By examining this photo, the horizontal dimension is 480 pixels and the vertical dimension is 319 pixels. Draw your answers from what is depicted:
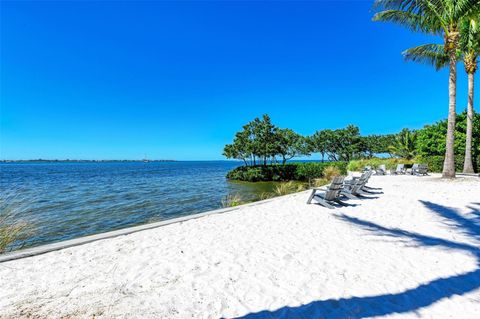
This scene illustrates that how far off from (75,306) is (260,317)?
202 cm

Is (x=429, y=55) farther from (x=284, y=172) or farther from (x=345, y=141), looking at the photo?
(x=345, y=141)

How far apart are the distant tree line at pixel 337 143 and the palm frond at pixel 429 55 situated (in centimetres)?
664

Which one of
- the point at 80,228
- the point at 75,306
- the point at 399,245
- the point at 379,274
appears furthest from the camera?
the point at 80,228

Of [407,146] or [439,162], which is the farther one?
[407,146]

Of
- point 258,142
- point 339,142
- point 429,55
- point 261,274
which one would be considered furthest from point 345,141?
point 261,274

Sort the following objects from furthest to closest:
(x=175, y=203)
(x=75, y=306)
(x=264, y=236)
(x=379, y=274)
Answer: (x=175, y=203) → (x=264, y=236) → (x=379, y=274) → (x=75, y=306)

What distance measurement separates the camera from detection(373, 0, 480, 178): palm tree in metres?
11.3

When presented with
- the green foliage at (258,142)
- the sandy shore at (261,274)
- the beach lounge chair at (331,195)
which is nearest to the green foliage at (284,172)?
the green foliage at (258,142)

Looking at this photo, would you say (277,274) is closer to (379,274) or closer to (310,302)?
(310,302)

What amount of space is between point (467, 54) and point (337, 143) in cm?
3072

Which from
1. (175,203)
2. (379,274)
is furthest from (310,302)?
(175,203)

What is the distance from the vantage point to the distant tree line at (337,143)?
20484 millimetres

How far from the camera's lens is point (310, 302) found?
8.84 ft

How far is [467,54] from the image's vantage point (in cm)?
1356
